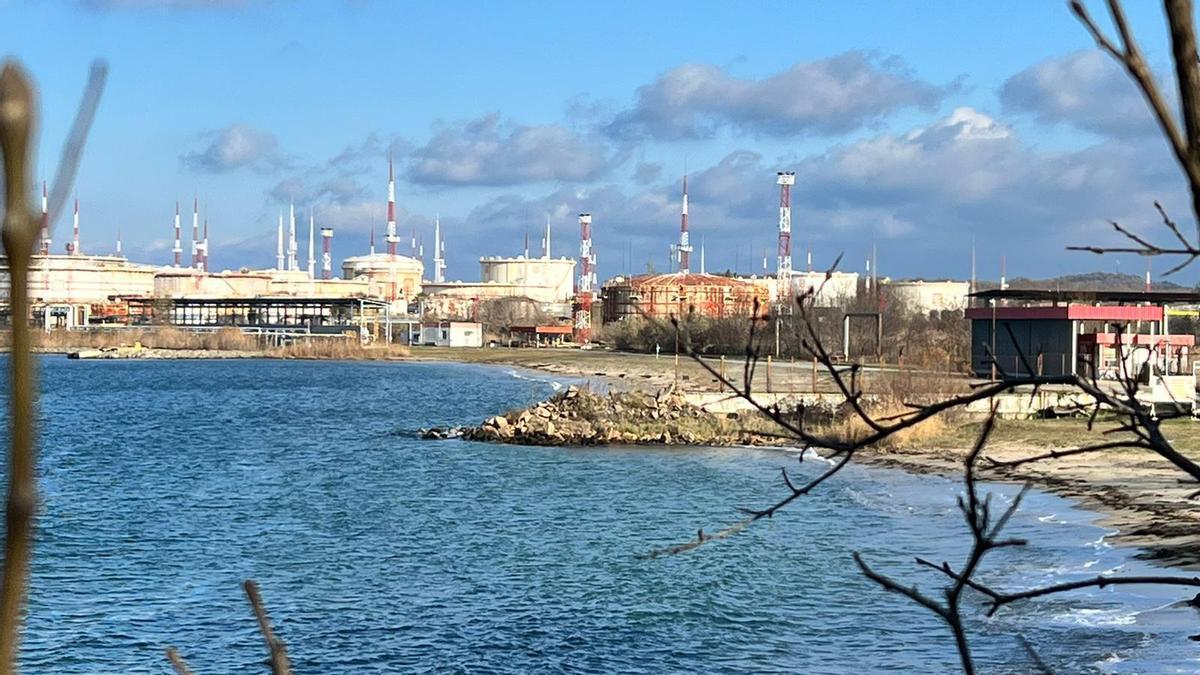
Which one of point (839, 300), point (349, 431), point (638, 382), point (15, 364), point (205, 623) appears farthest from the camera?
point (839, 300)

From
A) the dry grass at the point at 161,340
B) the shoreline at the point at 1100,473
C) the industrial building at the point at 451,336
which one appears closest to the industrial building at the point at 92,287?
the dry grass at the point at 161,340

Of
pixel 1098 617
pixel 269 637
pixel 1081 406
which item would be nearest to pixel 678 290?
pixel 1098 617

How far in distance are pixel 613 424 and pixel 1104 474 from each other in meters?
19.4

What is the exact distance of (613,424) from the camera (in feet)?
165

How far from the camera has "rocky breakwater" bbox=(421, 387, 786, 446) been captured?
49.7 meters

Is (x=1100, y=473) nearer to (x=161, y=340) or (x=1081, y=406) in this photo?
(x=1081, y=406)

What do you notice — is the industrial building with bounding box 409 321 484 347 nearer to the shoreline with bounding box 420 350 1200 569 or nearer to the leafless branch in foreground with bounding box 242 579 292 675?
the shoreline with bounding box 420 350 1200 569

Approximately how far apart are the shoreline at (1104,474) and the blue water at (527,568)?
764 mm

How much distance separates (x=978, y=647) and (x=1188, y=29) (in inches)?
677

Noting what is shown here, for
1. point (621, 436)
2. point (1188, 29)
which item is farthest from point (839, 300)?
point (1188, 29)

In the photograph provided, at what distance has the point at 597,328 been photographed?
158 meters

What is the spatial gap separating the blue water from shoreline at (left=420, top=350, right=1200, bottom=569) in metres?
0.76

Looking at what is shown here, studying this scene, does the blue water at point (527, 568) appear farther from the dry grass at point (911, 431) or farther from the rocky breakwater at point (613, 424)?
the rocky breakwater at point (613, 424)

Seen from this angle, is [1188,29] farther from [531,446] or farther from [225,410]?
[225,410]
